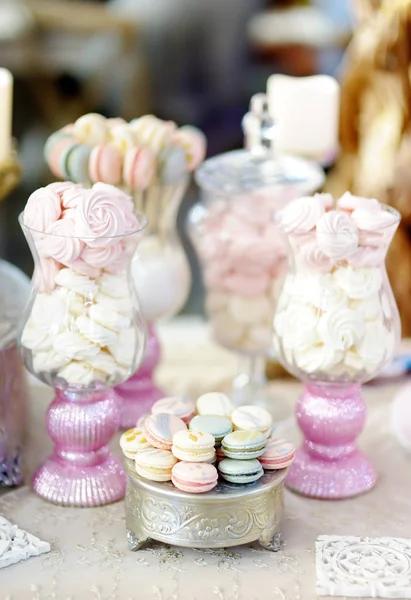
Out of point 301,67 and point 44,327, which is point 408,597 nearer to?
point 44,327

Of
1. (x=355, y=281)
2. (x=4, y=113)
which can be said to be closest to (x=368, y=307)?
(x=355, y=281)

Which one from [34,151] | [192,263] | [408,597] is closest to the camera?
[408,597]

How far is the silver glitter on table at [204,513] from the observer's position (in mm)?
1049

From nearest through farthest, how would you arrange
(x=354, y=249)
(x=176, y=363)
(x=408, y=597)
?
(x=408, y=597), (x=354, y=249), (x=176, y=363)

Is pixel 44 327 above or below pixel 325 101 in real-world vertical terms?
below

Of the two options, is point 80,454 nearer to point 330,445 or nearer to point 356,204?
point 330,445

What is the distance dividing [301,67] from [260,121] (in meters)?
2.46

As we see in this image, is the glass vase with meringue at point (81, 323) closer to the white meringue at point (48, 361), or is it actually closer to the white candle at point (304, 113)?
the white meringue at point (48, 361)

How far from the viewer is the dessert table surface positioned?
1024 millimetres

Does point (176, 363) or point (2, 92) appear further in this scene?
point (176, 363)

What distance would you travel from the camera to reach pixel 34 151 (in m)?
3.61

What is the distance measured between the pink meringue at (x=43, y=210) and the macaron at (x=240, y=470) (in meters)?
0.34

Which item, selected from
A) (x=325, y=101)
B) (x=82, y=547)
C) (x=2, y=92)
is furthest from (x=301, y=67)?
(x=82, y=547)

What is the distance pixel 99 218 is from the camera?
3.63 ft
